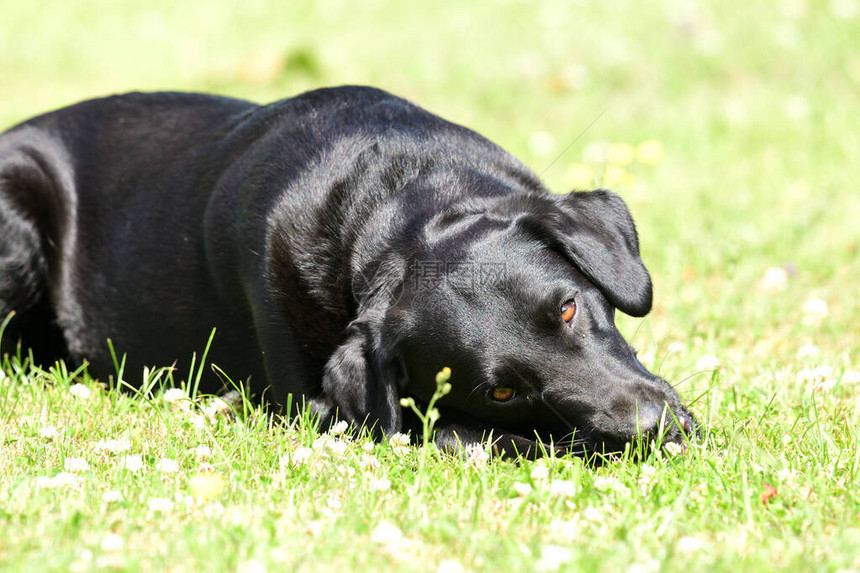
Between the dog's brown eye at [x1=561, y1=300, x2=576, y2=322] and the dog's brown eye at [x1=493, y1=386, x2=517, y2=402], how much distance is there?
269 mm

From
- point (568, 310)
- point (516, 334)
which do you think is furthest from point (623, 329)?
point (516, 334)

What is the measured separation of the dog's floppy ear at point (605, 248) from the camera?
3115mm

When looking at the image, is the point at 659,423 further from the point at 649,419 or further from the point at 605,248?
the point at 605,248

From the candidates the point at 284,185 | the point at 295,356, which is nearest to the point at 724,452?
the point at 295,356

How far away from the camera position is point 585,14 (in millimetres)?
10023

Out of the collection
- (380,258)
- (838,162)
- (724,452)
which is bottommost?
(724,452)

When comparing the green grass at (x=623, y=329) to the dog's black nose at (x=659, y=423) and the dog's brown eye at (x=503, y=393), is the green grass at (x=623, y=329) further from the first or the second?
the dog's brown eye at (x=503, y=393)

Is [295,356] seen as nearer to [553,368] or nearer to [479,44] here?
[553,368]

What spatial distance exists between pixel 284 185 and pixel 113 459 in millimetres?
1100

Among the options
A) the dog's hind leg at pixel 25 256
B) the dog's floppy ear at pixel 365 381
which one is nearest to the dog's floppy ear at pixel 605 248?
the dog's floppy ear at pixel 365 381

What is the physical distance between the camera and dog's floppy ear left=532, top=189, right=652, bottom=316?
10.2ft

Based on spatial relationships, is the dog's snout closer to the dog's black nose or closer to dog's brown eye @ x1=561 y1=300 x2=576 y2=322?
the dog's black nose

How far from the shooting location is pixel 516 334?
294 centimetres

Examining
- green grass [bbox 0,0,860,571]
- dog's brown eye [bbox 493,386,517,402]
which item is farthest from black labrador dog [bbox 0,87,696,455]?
green grass [bbox 0,0,860,571]
